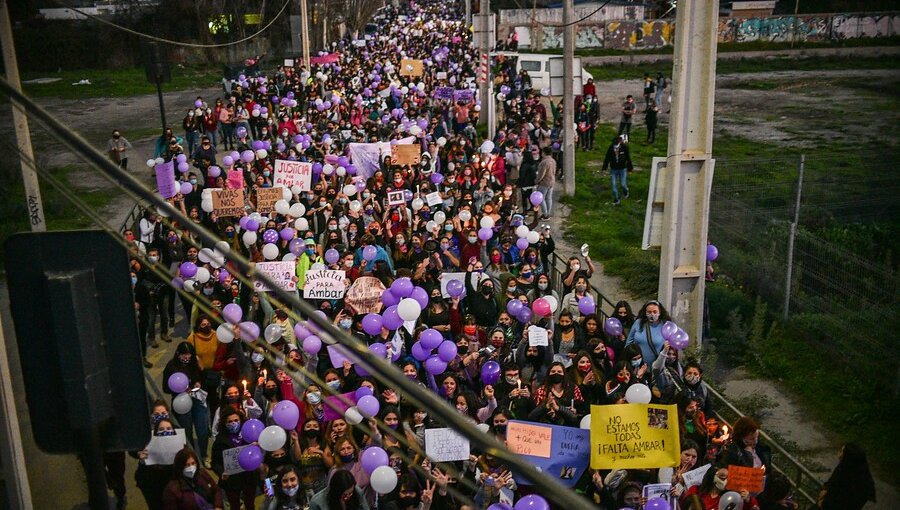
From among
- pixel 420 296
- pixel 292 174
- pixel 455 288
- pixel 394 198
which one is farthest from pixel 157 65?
pixel 420 296

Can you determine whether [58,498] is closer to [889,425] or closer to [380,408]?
[380,408]

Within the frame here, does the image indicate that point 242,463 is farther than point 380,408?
No

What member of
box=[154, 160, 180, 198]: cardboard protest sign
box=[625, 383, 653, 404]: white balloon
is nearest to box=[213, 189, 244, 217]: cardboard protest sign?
box=[154, 160, 180, 198]: cardboard protest sign

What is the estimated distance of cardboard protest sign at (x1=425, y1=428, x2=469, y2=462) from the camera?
20.6ft

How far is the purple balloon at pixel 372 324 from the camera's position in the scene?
8.45 meters

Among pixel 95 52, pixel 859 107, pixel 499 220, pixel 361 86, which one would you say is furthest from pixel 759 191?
pixel 95 52

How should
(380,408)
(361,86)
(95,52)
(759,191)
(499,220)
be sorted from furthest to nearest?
A: (95,52) → (361,86) → (759,191) → (499,220) → (380,408)

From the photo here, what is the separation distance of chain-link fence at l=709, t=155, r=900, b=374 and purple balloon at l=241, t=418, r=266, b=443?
22.9 ft

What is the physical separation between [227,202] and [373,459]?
7.12 metres

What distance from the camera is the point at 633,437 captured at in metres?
6.04

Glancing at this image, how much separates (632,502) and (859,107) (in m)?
30.1

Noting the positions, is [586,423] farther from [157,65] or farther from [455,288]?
[157,65]

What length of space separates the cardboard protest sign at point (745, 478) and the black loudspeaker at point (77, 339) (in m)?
4.59

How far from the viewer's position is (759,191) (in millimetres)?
13320
